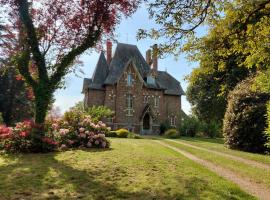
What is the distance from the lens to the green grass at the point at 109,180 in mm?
7578

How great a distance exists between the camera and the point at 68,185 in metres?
8.19

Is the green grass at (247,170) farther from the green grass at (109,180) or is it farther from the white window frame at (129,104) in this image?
the white window frame at (129,104)

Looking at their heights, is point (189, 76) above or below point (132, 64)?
below

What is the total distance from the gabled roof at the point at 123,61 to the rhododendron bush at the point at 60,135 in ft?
79.4

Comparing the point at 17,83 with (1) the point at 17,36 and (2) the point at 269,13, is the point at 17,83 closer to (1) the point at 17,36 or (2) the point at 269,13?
(1) the point at 17,36

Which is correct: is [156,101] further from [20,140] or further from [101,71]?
[20,140]

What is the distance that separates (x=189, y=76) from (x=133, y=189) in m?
6.32

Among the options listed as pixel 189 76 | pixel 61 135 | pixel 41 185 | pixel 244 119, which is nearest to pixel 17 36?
pixel 61 135

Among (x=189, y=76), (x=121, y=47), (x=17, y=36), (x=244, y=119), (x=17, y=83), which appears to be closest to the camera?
(x=189, y=76)

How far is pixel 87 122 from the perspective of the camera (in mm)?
17516

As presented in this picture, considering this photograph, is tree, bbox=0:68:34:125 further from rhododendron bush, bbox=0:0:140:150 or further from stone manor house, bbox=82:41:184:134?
rhododendron bush, bbox=0:0:140:150

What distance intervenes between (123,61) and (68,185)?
120 ft

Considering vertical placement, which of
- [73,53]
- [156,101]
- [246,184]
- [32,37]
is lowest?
[246,184]

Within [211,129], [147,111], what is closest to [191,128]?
[211,129]
